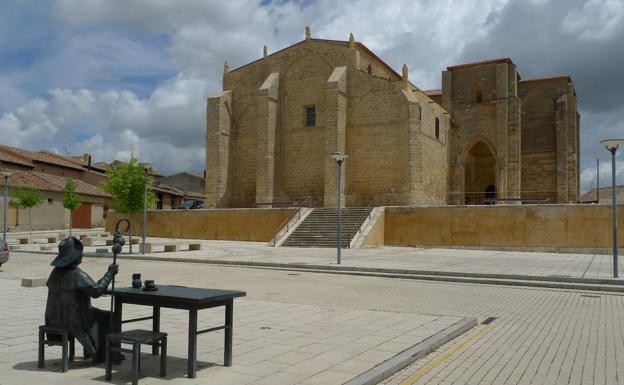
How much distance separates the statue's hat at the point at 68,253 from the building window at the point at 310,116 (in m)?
31.5

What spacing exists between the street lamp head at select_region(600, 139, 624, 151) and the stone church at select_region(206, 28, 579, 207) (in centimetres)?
1712

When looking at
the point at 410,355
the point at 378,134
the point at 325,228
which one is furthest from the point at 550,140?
the point at 410,355

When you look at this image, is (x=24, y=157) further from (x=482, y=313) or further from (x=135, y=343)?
(x=135, y=343)

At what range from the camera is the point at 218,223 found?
105 feet

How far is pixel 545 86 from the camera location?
43500 millimetres

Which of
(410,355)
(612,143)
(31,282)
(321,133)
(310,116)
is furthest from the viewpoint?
(310,116)

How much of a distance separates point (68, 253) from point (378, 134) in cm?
2973

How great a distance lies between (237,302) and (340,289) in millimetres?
3336

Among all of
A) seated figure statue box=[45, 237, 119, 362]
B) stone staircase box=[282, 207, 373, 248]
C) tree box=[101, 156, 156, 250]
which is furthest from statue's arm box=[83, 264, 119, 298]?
stone staircase box=[282, 207, 373, 248]

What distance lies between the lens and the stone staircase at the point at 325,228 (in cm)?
2680

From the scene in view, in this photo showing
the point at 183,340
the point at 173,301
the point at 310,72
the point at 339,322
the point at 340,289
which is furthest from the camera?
the point at 310,72

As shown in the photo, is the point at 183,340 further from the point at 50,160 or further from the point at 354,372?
the point at 50,160

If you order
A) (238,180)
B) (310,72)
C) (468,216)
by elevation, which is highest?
(310,72)

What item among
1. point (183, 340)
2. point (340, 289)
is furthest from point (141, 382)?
point (340, 289)
